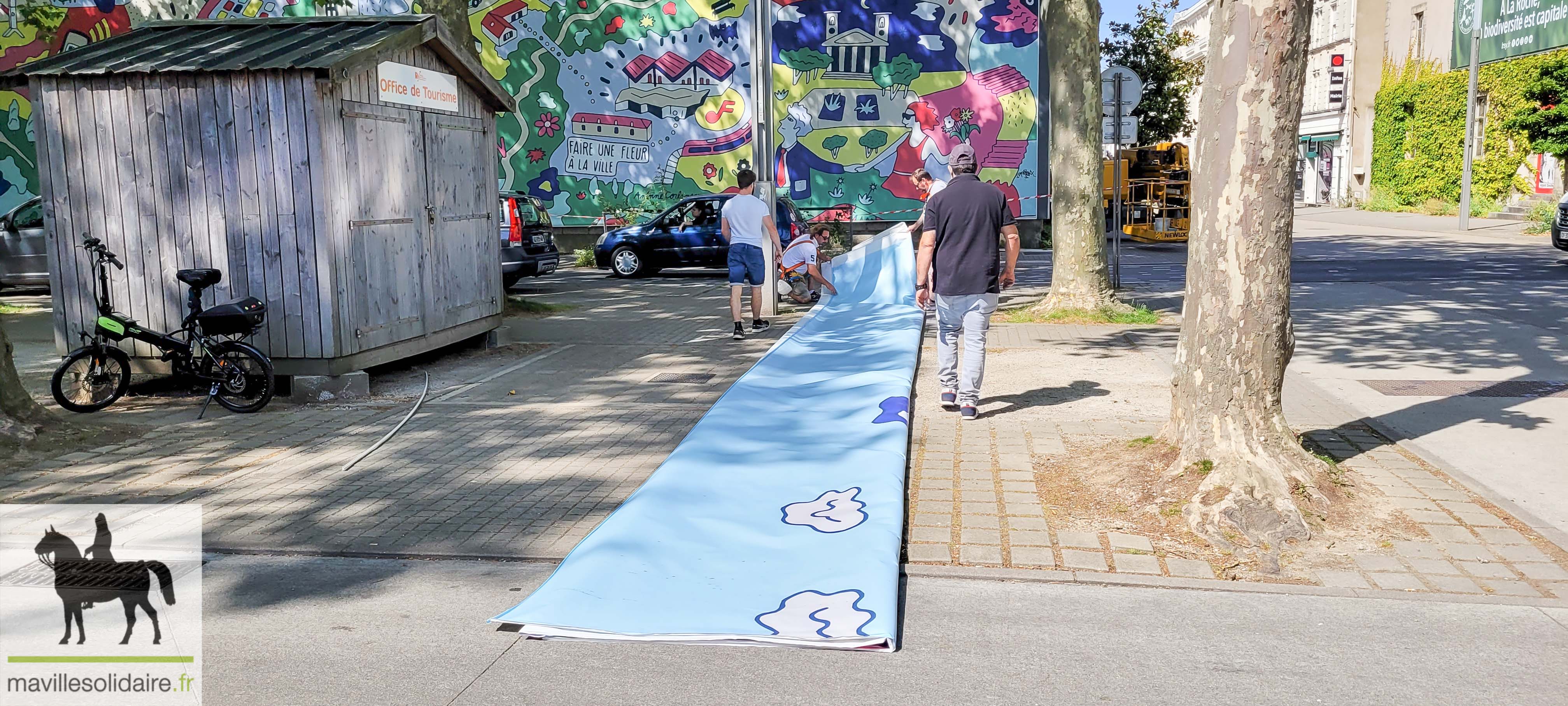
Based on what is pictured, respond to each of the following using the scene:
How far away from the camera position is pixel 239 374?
8.92 m

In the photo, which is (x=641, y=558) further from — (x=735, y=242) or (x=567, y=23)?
(x=567, y=23)

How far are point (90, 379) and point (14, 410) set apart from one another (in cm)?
136

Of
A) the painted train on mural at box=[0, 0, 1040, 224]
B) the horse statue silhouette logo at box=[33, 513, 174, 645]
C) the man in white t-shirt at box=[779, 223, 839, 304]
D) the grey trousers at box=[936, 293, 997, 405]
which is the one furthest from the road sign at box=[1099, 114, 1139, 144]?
the horse statue silhouette logo at box=[33, 513, 174, 645]

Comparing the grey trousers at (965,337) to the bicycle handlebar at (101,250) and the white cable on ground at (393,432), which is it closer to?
the white cable on ground at (393,432)

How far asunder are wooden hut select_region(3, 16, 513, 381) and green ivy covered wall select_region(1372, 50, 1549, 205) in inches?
1339

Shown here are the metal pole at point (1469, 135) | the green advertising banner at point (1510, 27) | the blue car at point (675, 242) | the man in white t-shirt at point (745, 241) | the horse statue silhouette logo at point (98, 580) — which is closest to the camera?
the horse statue silhouette logo at point (98, 580)

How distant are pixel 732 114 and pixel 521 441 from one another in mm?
20079

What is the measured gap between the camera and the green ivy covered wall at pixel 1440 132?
118ft

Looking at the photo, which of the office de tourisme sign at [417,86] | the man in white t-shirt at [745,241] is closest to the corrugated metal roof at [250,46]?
the office de tourisme sign at [417,86]

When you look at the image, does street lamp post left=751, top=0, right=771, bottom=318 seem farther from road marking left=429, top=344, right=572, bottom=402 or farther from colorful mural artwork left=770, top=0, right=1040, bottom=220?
colorful mural artwork left=770, top=0, right=1040, bottom=220

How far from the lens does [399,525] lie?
19.7ft

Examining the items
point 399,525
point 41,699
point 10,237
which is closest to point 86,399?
point 399,525

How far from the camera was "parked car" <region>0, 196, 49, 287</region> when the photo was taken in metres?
17.7

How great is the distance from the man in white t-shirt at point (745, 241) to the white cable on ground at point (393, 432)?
12.2ft
